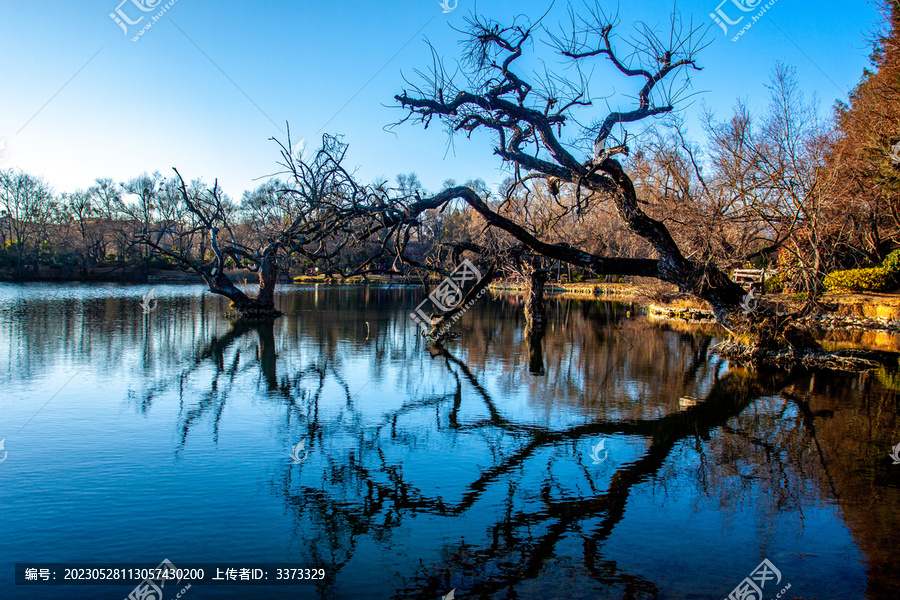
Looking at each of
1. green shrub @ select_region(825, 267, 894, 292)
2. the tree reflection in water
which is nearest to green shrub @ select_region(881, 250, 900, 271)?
green shrub @ select_region(825, 267, 894, 292)

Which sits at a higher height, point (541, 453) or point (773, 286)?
point (773, 286)

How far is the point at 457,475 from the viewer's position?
6.63m

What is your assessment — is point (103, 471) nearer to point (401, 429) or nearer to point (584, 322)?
point (401, 429)

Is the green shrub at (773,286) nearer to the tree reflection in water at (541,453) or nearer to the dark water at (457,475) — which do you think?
the dark water at (457,475)

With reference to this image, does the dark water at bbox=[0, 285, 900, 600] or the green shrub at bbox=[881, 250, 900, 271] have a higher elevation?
the green shrub at bbox=[881, 250, 900, 271]

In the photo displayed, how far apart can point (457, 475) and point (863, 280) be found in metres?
23.4

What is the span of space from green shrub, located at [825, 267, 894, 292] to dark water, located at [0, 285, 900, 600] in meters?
12.6

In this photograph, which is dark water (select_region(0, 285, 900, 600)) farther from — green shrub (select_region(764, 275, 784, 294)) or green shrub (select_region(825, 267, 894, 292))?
green shrub (select_region(764, 275, 784, 294))

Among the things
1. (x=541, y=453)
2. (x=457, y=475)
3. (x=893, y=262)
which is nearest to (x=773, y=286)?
(x=893, y=262)

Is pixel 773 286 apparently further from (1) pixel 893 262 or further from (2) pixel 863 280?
(1) pixel 893 262

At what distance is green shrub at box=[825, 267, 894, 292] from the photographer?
74.8 feet

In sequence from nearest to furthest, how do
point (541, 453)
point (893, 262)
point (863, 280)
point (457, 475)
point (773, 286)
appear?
point (457, 475) → point (541, 453) → point (893, 262) → point (863, 280) → point (773, 286)

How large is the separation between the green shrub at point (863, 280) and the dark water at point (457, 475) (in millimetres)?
12593

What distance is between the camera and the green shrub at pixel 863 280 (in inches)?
898
